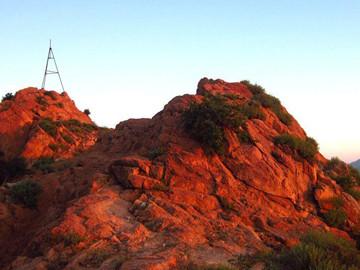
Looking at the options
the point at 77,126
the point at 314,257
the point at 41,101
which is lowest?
the point at 314,257

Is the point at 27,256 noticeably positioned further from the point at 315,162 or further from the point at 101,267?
the point at 315,162

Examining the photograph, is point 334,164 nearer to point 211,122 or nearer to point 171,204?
point 211,122

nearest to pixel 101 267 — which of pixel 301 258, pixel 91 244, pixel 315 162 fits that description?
pixel 91 244

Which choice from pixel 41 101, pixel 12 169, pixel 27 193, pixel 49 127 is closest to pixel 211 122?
pixel 27 193

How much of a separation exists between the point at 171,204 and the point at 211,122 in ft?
9.66

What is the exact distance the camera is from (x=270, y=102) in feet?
53.5

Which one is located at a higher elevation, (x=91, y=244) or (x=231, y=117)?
(x=231, y=117)

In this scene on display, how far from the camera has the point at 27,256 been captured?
9164 mm

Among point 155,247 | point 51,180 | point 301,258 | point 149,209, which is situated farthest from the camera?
point 51,180

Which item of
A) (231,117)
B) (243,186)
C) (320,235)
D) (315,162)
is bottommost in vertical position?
(320,235)

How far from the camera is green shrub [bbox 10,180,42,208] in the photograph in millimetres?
12789

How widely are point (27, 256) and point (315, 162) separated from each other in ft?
30.2

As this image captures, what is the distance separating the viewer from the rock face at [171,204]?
8.67 meters

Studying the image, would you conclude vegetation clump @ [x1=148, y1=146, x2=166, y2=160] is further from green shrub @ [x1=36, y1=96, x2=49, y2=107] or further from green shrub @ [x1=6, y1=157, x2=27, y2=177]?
green shrub @ [x1=36, y1=96, x2=49, y2=107]
